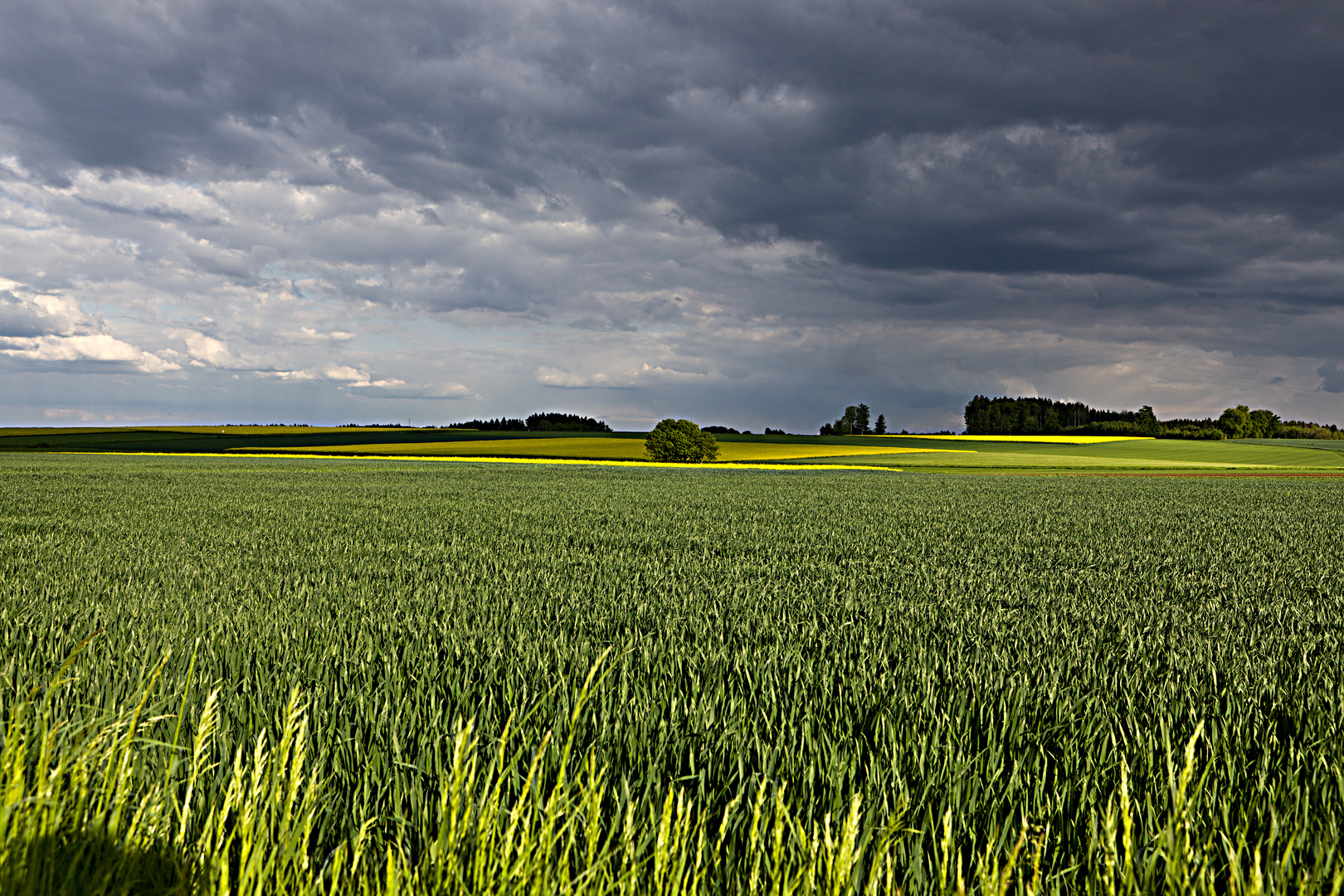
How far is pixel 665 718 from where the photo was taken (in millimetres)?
3684

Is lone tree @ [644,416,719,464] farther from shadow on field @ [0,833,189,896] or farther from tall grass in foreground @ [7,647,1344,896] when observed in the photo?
shadow on field @ [0,833,189,896]

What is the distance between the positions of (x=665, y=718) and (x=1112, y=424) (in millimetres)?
156477

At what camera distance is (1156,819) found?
2.73 meters

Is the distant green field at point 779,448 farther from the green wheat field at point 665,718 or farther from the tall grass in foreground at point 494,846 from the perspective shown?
the tall grass in foreground at point 494,846

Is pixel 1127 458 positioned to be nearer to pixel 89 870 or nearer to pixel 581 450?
pixel 581 450

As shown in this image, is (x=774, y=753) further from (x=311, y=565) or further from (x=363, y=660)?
(x=311, y=565)

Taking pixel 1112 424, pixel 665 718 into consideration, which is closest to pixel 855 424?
pixel 1112 424

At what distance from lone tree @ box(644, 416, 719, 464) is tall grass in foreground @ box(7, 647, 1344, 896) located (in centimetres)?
6321

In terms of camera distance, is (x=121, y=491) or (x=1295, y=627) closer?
(x=1295, y=627)

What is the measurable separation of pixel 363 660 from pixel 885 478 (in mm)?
35819

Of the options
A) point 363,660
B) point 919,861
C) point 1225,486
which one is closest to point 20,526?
point 363,660

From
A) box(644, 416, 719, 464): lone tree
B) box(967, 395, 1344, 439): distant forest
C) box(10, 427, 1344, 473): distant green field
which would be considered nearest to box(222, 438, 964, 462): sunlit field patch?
box(10, 427, 1344, 473): distant green field

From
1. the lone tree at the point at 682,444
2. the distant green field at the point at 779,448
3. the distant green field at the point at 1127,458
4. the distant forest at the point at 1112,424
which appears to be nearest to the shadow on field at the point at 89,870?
the distant green field at the point at 779,448

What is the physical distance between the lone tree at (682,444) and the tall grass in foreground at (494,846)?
63207 mm
